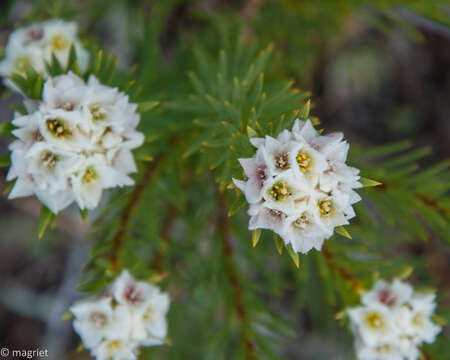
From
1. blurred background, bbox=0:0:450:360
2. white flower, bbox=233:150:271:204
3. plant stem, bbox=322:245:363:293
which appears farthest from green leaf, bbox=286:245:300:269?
blurred background, bbox=0:0:450:360

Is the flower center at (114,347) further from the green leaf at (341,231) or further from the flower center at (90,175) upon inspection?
the green leaf at (341,231)

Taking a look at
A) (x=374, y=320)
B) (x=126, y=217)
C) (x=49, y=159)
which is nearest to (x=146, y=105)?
(x=49, y=159)

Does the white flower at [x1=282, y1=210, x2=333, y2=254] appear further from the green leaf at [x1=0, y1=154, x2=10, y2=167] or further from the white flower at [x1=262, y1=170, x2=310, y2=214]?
the green leaf at [x1=0, y1=154, x2=10, y2=167]

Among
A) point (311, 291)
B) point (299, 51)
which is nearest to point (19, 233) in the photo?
point (311, 291)

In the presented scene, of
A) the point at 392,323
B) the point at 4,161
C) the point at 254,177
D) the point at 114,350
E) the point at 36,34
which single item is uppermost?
the point at 36,34

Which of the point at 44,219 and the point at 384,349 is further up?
the point at 44,219

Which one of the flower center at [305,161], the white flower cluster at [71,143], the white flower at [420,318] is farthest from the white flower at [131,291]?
the white flower at [420,318]

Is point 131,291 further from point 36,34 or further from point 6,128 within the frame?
point 36,34

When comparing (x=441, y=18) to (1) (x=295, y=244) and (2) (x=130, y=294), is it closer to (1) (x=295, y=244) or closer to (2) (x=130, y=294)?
(1) (x=295, y=244)
